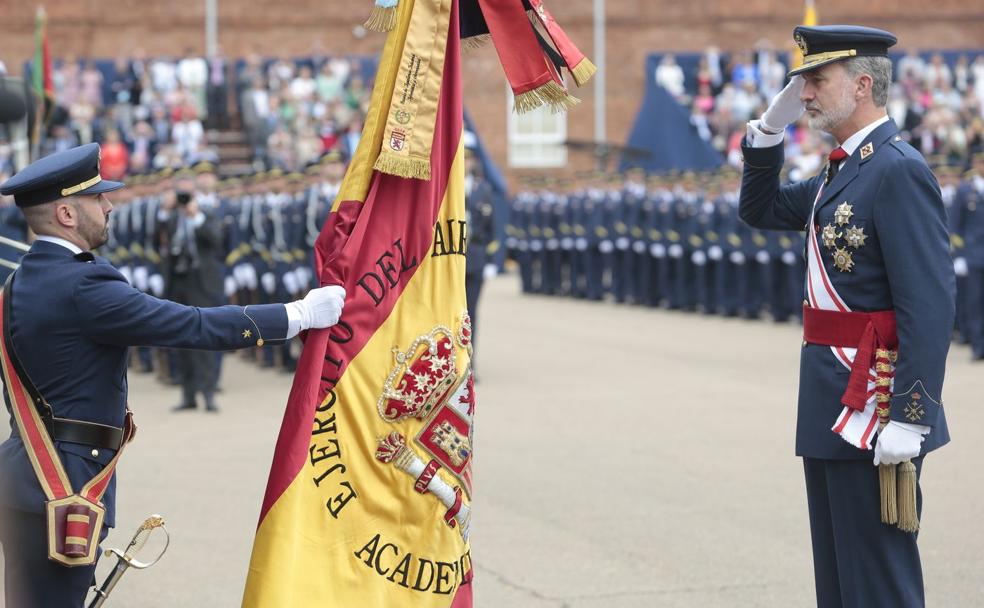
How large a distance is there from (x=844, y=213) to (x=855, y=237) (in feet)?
0.29

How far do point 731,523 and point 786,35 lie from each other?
2840 centimetres

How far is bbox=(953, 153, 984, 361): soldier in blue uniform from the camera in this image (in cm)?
1495

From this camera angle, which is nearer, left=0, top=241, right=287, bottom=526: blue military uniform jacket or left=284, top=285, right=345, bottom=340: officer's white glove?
left=0, top=241, right=287, bottom=526: blue military uniform jacket

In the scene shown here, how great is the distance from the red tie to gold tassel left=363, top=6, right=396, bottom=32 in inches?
59.1

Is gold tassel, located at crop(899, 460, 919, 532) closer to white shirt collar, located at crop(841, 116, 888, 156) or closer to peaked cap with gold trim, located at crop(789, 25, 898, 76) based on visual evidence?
white shirt collar, located at crop(841, 116, 888, 156)

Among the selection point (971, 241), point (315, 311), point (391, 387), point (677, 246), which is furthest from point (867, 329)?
point (677, 246)

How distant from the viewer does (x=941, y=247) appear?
170 inches

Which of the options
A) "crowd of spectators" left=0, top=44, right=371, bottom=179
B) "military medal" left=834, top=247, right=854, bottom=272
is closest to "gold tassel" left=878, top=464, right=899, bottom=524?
"military medal" left=834, top=247, right=854, bottom=272

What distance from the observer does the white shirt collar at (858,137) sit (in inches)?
177

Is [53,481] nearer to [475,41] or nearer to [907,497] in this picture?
[475,41]

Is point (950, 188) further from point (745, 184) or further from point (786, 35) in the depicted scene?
Answer: point (786, 35)

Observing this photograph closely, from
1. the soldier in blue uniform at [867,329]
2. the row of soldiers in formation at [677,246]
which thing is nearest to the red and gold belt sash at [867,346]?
the soldier in blue uniform at [867,329]

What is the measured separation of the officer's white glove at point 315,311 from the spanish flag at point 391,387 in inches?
3.5

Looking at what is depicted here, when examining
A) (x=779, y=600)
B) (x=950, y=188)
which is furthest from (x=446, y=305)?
(x=950, y=188)
